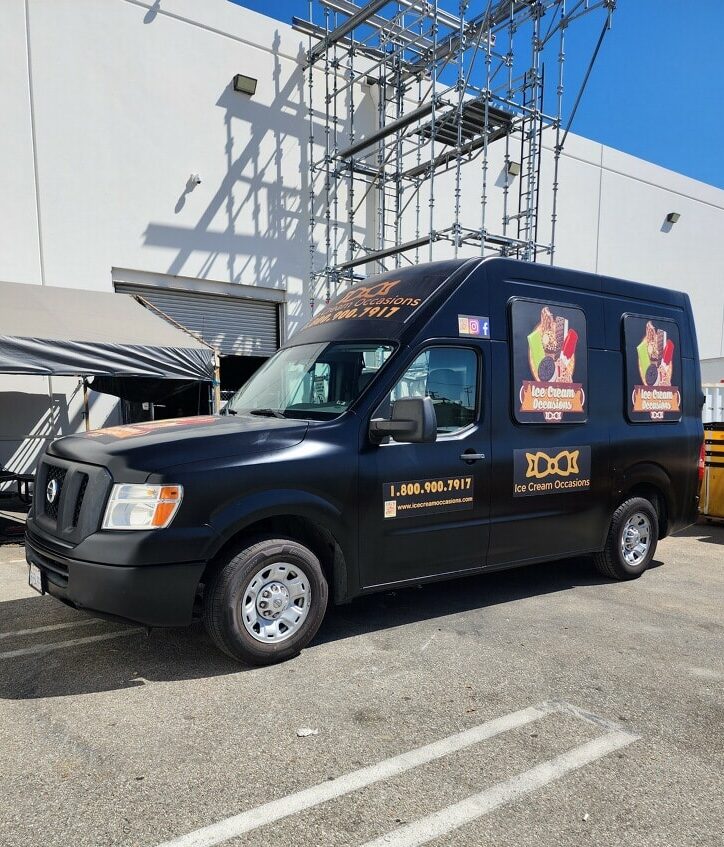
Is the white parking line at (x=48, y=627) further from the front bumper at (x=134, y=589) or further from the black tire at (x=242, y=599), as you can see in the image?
the black tire at (x=242, y=599)

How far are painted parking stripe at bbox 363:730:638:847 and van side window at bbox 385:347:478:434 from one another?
214cm

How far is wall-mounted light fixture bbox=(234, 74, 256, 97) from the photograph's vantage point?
37.5 feet

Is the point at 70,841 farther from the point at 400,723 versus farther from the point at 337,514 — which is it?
the point at 337,514

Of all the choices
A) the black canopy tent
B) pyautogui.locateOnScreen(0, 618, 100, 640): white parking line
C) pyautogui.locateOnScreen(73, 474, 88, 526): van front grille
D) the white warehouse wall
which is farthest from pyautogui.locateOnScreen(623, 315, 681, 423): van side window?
the white warehouse wall

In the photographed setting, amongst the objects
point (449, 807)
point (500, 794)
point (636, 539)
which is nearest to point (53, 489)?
point (449, 807)

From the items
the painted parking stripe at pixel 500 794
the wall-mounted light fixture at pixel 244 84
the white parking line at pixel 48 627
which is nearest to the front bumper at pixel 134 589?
the white parking line at pixel 48 627

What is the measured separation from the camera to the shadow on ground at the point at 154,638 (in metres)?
3.60

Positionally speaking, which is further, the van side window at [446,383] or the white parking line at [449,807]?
the van side window at [446,383]

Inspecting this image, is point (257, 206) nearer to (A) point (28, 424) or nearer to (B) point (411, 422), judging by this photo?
(A) point (28, 424)

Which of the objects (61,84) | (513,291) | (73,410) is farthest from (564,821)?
(61,84)

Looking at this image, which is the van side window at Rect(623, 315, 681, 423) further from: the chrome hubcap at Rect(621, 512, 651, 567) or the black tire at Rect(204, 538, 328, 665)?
the black tire at Rect(204, 538, 328, 665)

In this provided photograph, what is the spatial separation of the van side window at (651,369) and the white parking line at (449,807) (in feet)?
10.7

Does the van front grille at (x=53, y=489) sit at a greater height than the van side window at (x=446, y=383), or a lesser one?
lesser

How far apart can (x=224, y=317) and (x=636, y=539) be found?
8.69 metres
